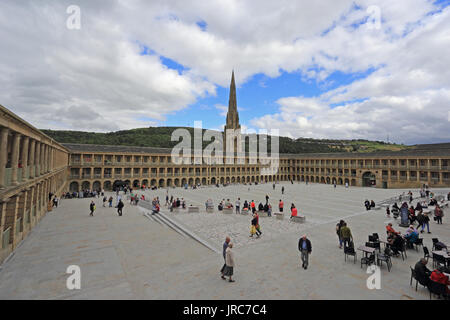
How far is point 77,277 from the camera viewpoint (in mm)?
7195

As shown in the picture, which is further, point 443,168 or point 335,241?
point 443,168

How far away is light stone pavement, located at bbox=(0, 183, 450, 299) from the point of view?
20.5 feet

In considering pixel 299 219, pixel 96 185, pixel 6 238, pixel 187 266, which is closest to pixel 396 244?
pixel 299 219

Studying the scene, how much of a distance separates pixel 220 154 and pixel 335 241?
4821cm

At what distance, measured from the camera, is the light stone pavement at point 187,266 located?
625 centimetres

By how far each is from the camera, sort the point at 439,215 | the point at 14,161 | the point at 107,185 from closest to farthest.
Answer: the point at 14,161, the point at 439,215, the point at 107,185

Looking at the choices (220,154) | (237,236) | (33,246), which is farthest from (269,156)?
(33,246)

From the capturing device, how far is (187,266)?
8.09m

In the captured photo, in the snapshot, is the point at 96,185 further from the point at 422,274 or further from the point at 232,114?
the point at 232,114

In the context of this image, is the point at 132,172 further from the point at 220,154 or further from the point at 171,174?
the point at 220,154

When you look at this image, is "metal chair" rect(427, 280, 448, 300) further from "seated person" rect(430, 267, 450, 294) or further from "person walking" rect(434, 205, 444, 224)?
"person walking" rect(434, 205, 444, 224)

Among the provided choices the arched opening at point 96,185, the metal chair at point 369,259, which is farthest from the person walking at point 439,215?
the arched opening at point 96,185

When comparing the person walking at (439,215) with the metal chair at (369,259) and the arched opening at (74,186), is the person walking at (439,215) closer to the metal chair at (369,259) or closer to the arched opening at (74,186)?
the metal chair at (369,259)

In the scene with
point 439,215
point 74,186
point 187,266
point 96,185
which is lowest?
point 187,266
